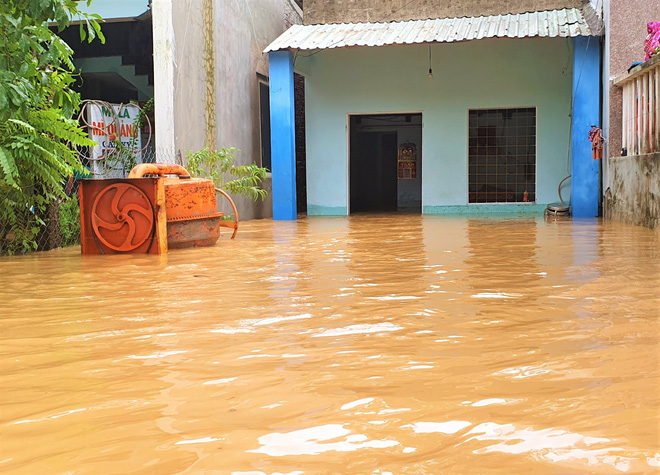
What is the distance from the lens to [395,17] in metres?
15.4

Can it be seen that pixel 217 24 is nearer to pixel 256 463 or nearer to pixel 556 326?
pixel 556 326

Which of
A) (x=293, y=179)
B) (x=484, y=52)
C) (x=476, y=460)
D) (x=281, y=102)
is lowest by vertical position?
(x=476, y=460)

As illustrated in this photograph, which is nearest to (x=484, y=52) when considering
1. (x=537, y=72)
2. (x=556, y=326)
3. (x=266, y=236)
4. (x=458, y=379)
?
(x=537, y=72)

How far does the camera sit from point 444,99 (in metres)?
15.7

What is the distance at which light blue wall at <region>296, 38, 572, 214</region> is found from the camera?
49.9 feet

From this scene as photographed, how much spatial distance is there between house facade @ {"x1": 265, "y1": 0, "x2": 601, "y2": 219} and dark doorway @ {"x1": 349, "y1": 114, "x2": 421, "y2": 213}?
408 cm

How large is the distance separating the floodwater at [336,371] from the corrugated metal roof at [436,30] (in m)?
8.11

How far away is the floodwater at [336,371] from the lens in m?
2.00

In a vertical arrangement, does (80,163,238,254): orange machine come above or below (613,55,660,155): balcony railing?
below

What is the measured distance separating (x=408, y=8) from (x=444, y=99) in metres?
2.09

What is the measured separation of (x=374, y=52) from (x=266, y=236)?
7490 mm

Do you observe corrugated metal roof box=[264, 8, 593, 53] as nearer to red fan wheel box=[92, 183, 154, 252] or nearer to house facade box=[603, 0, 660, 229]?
house facade box=[603, 0, 660, 229]

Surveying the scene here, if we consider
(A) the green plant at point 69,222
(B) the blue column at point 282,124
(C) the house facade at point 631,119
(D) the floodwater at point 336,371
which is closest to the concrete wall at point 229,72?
(B) the blue column at point 282,124

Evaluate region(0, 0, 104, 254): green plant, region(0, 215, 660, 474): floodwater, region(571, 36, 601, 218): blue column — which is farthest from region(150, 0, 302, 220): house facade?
region(571, 36, 601, 218): blue column
